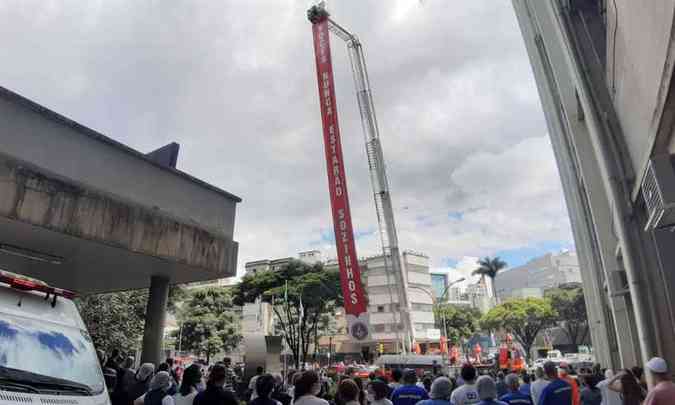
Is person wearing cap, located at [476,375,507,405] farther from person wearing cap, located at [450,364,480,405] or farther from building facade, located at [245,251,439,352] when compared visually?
building facade, located at [245,251,439,352]

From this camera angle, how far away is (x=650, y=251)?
939 centimetres

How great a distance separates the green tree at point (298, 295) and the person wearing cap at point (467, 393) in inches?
1339

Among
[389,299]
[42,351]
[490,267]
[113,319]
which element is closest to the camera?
[42,351]

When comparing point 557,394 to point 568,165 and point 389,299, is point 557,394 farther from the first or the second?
point 389,299

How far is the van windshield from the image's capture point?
10.9ft

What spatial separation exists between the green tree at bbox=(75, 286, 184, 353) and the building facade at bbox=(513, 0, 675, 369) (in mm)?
20334

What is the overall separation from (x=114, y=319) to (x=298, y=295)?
1848cm

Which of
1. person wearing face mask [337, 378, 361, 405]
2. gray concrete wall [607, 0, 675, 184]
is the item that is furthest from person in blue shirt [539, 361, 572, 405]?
gray concrete wall [607, 0, 675, 184]

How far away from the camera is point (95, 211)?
8234mm

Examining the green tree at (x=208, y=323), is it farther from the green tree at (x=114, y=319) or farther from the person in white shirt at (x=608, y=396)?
the person in white shirt at (x=608, y=396)

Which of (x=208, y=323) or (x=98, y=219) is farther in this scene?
(x=208, y=323)

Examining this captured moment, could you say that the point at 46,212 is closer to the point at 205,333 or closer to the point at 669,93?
the point at 669,93

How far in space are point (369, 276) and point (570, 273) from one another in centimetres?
6845

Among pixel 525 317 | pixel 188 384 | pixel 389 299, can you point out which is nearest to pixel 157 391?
pixel 188 384
